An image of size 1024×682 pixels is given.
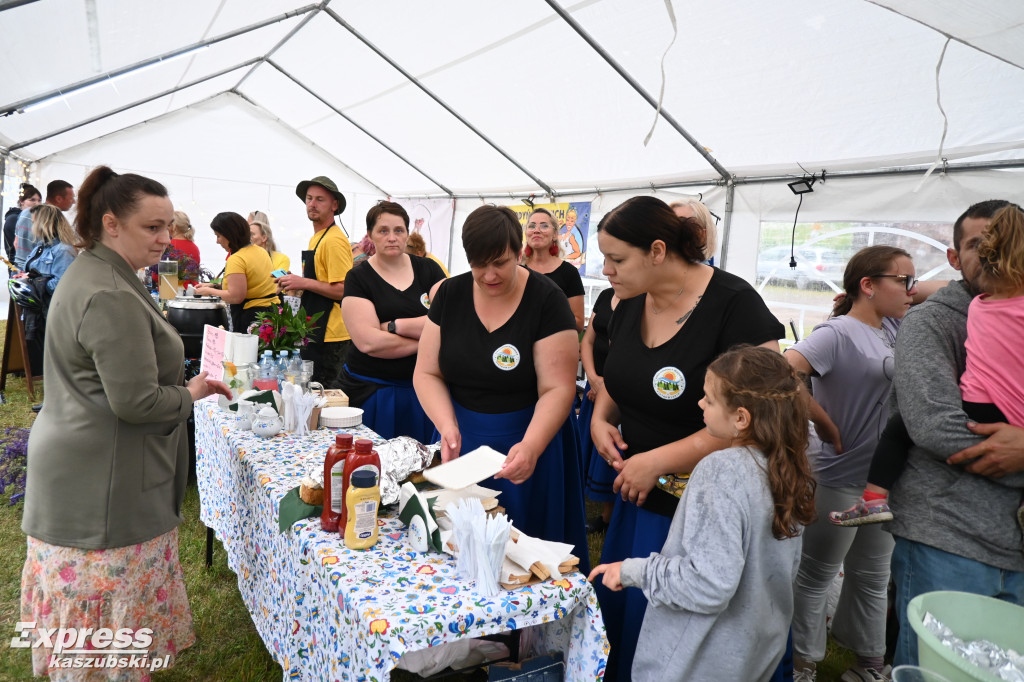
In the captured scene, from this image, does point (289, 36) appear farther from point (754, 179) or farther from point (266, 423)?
point (266, 423)

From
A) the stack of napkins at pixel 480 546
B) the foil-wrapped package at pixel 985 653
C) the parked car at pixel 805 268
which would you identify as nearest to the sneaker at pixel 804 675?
the foil-wrapped package at pixel 985 653

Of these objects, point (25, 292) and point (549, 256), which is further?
point (25, 292)

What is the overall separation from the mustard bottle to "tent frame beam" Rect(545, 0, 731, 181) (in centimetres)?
364

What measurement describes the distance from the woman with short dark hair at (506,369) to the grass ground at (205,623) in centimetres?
66

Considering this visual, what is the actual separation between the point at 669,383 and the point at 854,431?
3.16ft

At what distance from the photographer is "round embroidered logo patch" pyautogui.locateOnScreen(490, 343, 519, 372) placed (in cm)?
192

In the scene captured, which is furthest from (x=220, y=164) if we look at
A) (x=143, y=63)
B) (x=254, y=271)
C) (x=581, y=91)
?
(x=581, y=91)

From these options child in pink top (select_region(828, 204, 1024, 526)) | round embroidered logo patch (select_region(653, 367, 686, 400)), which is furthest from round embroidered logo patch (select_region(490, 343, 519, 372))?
child in pink top (select_region(828, 204, 1024, 526))

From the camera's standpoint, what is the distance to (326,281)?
3.52 metres

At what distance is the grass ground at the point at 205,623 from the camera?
2068 millimetres

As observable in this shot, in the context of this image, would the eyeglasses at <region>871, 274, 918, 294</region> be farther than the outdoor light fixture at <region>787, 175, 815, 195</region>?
No

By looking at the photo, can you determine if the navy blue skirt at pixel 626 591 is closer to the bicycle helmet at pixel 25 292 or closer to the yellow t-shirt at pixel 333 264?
the yellow t-shirt at pixel 333 264

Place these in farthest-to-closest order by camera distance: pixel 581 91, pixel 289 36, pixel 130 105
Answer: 1. pixel 130 105
2. pixel 289 36
3. pixel 581 91

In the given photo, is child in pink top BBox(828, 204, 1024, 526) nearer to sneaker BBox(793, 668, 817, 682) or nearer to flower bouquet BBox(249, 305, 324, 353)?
sneaker BBox(793, 668, 817, 682)
